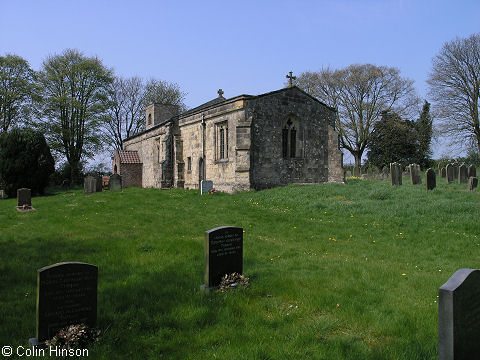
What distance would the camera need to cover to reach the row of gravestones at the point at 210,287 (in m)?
2.94

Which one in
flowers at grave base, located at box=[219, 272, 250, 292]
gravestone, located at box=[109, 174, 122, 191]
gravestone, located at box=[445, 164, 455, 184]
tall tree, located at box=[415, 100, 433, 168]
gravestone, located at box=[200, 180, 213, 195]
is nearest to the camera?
flowers at grave base, located at box=[219, 272, 250, 292]

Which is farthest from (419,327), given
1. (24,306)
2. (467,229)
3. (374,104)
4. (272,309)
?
(374,104)

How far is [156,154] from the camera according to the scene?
29922 millimetres

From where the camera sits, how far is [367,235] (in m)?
9.07

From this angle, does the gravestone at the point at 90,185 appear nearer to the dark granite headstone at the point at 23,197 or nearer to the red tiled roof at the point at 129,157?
the dark granite headstone at the point at 23,197

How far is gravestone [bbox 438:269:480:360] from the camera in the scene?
2.91 metres

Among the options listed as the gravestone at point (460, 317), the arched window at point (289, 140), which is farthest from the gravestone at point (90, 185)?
the gravestone at point (460, 317)

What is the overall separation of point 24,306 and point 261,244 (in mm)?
4823

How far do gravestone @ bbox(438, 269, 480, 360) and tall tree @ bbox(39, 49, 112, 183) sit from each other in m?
40.0

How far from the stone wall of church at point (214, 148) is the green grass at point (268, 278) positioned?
799 centimetres

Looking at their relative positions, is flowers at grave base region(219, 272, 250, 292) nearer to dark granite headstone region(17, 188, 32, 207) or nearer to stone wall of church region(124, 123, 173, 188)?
dark granite headstone region(17, 188, 32, 207)

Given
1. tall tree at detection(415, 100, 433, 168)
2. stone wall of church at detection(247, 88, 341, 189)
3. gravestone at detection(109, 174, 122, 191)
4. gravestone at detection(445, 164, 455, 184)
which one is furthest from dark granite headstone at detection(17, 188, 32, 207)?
tall tree at detection(415, 100, 433, 168)

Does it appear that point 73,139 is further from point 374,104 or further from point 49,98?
point 374,104

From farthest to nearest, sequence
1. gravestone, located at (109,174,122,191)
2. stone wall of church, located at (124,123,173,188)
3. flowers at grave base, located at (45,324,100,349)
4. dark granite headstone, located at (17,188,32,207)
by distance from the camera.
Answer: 1. stone wall of church, located at (124,123,173,188)
2. gravestone, located at (109,174,122,191)
3. dark granite headstone, located at (17,188,32,207)
4. flowers at grave base, located at (45,324,100,349)
